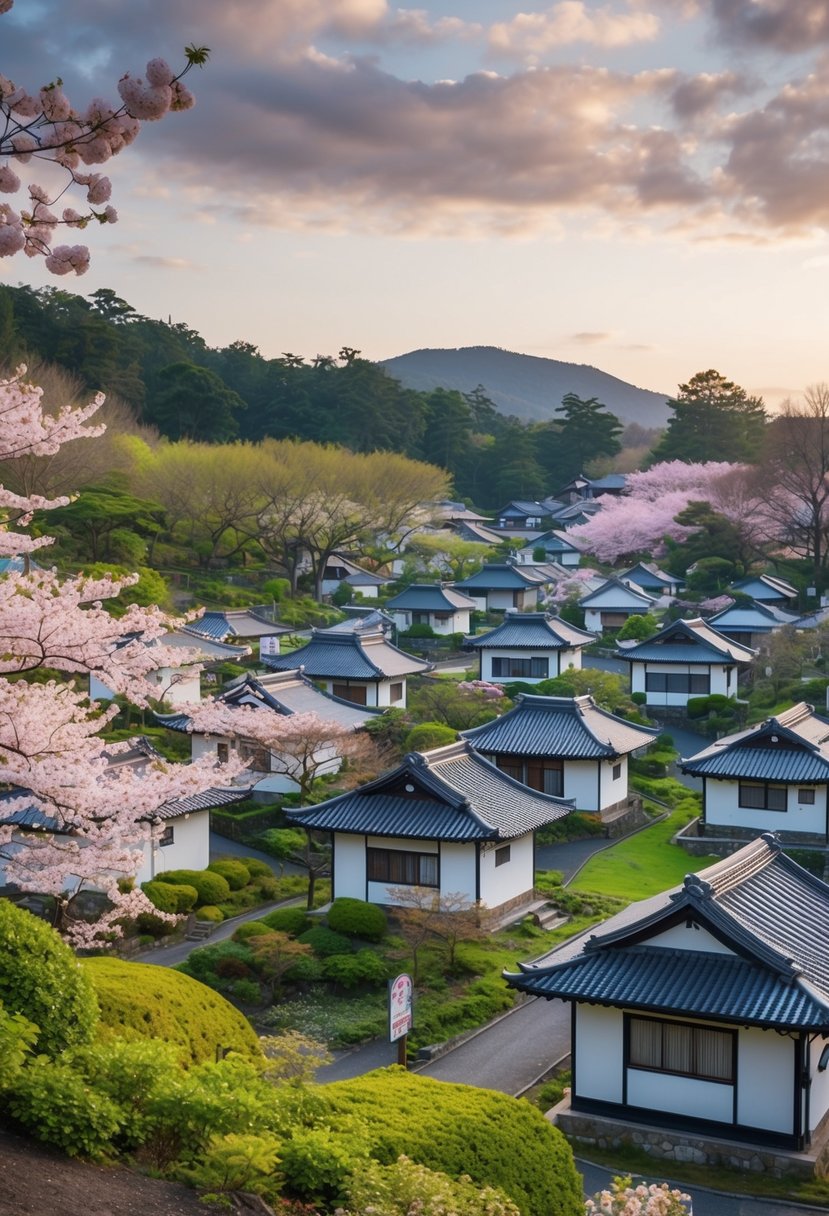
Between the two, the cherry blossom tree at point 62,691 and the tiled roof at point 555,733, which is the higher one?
the cherry blossom tree at point 62,691

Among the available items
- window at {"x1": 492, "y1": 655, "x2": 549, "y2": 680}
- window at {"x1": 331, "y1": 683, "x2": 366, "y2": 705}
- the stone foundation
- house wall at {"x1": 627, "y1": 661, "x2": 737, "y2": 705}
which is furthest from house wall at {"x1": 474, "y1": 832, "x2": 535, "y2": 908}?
window at {"x1": 492, "y1": 655, "x2": 549, "y2": 680}

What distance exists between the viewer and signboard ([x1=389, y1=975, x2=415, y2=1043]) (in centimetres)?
1709

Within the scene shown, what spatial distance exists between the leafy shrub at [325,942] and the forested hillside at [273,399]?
5955cm

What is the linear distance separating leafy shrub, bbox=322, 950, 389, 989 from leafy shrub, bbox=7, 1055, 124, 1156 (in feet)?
53.0

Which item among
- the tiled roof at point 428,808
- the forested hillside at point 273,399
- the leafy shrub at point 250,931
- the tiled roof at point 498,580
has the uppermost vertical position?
the forested hillside at point 273,399

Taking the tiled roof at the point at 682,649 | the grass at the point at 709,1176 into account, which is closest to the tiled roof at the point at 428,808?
the grass at the point at 709,1176

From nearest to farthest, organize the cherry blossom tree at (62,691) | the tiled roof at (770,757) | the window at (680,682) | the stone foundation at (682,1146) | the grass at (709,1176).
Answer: the cherry blossom tree at (62,691)
the grass at (709,1176)
the stone foundation at (682,1146)
the tiled roof at (770,757)
the window at (680,682)

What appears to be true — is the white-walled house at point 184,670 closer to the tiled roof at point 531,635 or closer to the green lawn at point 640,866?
the tiled roof at point 531,635

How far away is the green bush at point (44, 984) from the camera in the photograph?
11.2m

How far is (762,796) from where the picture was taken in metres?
36.2

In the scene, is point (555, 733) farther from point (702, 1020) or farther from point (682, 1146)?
point (682, 1146)

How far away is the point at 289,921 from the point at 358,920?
6.00 feet

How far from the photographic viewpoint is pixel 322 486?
77.1 metres

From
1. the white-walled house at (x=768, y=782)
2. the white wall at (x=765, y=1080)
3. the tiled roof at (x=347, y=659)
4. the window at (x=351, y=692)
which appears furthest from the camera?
the window at (x=351, y=692)
